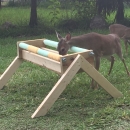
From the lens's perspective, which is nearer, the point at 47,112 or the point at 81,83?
the point at 47,112

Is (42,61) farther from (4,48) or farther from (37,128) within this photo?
(4,48)

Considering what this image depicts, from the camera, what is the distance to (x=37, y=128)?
4641 mm

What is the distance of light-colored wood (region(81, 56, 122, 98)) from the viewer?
17.1 feet

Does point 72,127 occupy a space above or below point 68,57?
below

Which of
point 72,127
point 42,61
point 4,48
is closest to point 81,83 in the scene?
point 42,61

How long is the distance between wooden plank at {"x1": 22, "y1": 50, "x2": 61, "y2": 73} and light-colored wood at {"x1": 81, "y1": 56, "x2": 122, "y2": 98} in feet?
1.33

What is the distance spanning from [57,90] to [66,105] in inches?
21.2

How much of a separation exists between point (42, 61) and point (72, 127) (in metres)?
1.51

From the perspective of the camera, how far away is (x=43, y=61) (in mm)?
5695

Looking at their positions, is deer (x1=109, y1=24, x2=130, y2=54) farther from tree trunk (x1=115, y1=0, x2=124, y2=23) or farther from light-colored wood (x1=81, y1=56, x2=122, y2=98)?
tree trunk (x1=115, y1=0, x2=124, y2=23)

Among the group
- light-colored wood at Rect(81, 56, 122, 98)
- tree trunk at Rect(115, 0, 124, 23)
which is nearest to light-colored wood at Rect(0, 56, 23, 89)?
light-colored wood at Rect(81, 56, 122, 98)

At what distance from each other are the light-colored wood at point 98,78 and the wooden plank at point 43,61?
16.0 inches

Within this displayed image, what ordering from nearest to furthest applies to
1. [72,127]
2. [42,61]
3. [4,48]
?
[72,127]
[42,61]
[4,48]

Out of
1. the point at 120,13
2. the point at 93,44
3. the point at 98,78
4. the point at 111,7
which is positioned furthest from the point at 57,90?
the point at 120,13
